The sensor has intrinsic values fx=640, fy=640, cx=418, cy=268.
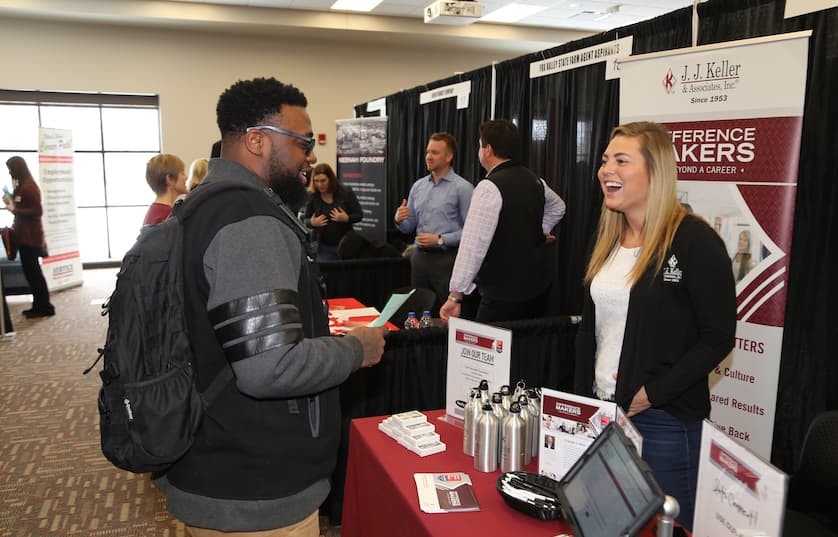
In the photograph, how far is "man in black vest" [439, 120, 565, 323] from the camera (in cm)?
302

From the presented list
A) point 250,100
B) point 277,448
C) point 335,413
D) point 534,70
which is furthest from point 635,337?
point 534,70

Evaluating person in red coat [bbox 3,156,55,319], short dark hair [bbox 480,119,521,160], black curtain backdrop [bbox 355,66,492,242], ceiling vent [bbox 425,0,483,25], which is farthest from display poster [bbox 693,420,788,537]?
person in red coat [bbox 3,156,55,319]

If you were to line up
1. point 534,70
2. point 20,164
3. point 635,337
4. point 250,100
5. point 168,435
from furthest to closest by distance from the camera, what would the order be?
point 20,164, point 534,70, point 635,337, point 250,100, point 168,435

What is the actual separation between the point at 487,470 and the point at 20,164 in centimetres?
652

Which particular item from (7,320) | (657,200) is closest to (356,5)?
(7,320)

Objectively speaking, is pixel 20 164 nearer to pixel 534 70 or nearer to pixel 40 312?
pixel 40 312

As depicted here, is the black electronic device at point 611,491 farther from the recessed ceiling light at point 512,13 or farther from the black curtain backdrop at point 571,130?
the recessed ceiling light at point 512,13

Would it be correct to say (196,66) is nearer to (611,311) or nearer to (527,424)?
(611,311)

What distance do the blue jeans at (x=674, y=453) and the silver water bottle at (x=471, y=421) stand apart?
0.44m

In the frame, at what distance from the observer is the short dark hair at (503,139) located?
10.3 feet

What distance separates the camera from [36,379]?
4.72 meters

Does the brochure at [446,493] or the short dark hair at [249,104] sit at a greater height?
the short dark hair at [249,104]

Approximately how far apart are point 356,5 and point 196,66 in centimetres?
263

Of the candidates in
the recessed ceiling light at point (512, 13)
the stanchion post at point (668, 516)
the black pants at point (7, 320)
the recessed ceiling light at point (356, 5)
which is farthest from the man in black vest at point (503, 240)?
the recessed ceiling light at point (512, 13)
